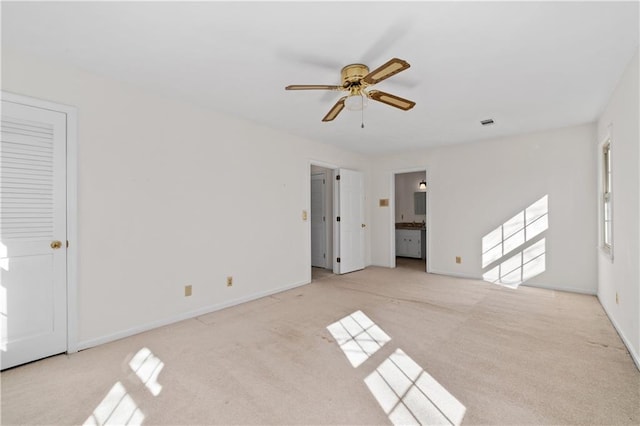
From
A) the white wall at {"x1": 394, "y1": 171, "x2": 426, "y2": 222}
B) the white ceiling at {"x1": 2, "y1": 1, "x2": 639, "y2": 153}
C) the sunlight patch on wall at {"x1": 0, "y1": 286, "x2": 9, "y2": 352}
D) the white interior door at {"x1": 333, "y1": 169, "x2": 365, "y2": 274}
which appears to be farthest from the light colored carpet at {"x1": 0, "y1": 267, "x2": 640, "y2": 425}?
the white wall at {"x1": 394, "y1": 171, "x2": 426, "y2": 222}

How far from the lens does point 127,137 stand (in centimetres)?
294

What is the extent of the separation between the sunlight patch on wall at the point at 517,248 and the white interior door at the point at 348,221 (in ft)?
7.37

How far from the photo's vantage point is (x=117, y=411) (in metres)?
1.79

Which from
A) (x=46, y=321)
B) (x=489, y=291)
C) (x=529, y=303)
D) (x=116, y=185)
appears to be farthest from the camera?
(x=489, y=291)

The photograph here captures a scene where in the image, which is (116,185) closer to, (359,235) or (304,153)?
(304,153)

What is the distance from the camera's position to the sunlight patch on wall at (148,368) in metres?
2.04

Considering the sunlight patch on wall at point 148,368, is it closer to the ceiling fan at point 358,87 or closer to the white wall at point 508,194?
the ceiling fan at point 358,87

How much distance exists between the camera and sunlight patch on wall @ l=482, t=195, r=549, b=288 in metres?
4.64

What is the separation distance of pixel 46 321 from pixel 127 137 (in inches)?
68.4

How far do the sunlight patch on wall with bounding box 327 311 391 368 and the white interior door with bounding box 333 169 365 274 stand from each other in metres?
2.32

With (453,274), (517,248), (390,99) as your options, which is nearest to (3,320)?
(390,99)

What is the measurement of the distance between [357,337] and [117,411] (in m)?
1.88

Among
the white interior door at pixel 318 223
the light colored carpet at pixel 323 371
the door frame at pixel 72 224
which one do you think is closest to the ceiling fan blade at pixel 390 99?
the light colored carpet at pixel 323 371

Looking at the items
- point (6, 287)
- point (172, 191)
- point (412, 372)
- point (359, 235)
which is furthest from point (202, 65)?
point (359, 235)
